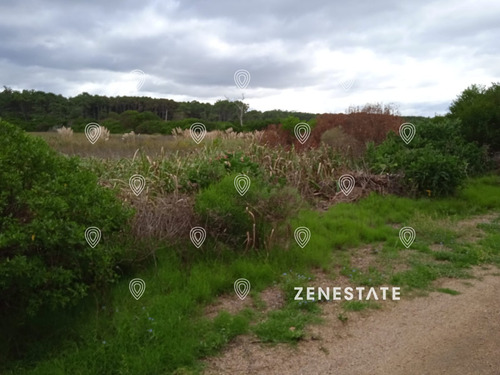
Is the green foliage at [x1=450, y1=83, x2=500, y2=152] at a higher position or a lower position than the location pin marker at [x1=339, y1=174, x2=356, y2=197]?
higher

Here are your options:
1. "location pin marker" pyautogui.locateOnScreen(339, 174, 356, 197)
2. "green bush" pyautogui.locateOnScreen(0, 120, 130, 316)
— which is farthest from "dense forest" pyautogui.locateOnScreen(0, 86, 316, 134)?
"green bush" pyautogui.locateOnScreen(0, 120, 130, 316)

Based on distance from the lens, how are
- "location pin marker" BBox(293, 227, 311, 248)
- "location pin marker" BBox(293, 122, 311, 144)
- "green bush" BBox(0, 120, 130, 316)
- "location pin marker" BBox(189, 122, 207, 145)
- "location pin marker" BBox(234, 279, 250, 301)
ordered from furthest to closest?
"location pin marker" BBox(293, 122, 311, 144)
"location pin marker" BBox(189, 122, 207, 145)
"location pin marker" BBox(293, 227, 311, 248)
"location pin marker" BBox(234, 279, 250, 301)
"green bush" BBox(0, 120, 130, 316)

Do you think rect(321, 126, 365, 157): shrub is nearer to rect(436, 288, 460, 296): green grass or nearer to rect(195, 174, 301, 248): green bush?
rect(195, 174, 301, 248): green bush

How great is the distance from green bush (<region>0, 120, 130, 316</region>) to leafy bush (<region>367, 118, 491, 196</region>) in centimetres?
729

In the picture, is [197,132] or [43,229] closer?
[43,229]

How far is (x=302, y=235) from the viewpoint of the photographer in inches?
239

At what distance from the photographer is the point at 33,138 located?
3.89 m

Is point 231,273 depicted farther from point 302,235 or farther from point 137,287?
point 302,235

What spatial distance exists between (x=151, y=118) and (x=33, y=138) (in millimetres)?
9049

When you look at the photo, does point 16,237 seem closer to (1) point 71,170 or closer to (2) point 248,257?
(1) point 71,170

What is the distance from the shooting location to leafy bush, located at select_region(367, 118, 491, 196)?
9102 mm

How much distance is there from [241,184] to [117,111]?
833cm

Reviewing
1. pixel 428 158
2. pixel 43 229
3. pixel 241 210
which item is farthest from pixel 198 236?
pixel 428 158

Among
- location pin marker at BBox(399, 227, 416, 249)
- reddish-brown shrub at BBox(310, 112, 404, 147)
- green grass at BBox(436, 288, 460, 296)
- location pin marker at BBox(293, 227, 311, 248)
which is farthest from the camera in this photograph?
reddish-brown shrub at BBox(310, 112, 404, 147)
